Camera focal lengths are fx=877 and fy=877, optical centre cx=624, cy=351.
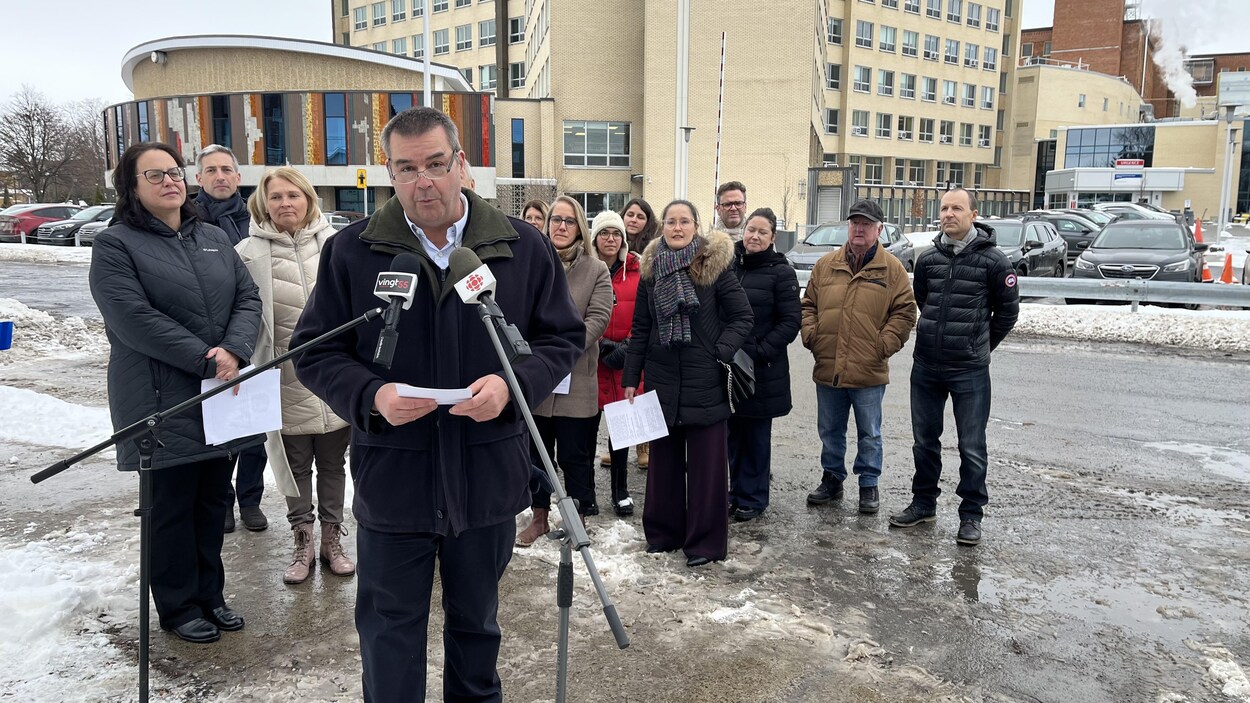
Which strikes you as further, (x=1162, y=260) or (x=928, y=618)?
(x=1162, y=260)

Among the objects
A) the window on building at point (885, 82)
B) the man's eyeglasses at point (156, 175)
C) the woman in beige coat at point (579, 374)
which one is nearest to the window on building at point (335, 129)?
the window on building at point (885, 82)

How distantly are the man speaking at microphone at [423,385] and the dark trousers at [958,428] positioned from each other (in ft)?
11.4

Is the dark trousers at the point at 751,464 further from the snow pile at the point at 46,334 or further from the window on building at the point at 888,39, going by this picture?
the window on building at the point at 888,39

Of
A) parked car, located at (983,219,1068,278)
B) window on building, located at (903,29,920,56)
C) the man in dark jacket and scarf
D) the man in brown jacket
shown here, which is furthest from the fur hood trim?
window on building, located at (903,29,920,56)

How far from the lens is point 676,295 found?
5.20m

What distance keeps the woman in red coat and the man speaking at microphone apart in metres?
3.31

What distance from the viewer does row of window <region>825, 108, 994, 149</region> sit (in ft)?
211

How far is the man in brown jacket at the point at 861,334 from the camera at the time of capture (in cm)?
600

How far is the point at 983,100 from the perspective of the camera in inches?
2840

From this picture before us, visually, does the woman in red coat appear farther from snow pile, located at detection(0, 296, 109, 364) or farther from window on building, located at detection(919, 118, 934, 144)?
window on building, located at detection(919, 118, 934, 144)

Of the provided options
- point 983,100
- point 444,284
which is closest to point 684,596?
point 444,284

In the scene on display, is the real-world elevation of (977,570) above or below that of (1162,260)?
below

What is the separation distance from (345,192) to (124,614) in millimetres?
48145

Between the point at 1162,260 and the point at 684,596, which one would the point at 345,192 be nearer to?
the point at 1162,260
